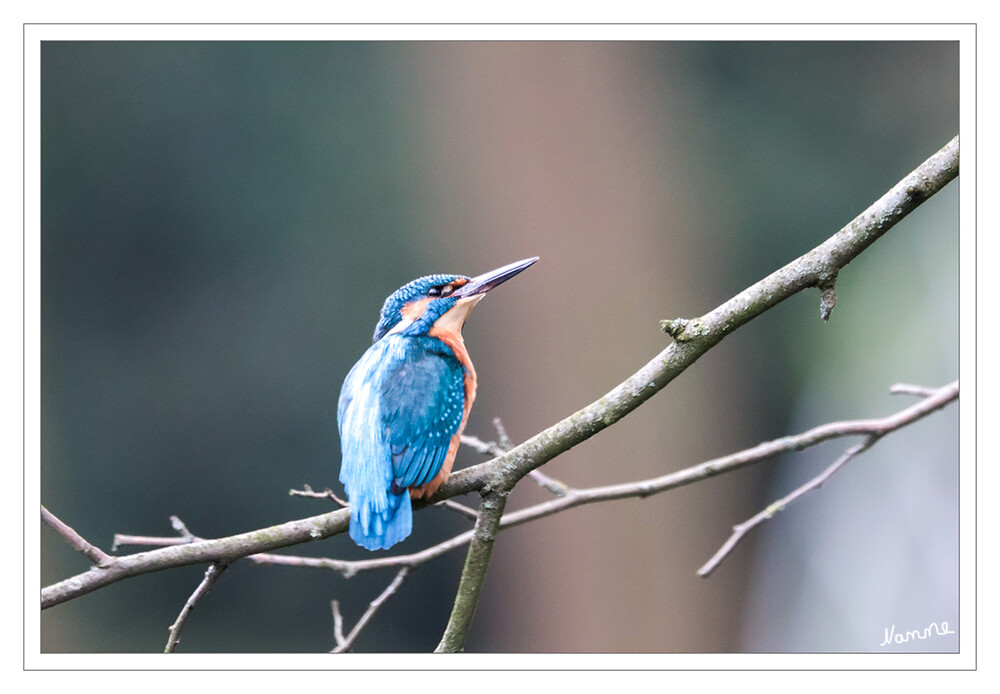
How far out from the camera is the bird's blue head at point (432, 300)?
6.99ft

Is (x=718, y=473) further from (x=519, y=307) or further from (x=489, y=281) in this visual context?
(x=519, y=307)

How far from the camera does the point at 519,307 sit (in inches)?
120

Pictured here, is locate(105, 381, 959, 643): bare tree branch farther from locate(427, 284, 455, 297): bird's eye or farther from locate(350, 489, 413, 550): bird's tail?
locate(427, 284, 455, 297): bird's eye

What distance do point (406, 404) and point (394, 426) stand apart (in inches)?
2.4

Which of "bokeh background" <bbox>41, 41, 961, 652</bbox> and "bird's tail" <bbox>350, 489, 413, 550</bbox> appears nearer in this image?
"bird's tail" <bbox>350, 489, 413, 550</bbox>

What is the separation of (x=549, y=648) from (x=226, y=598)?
2.94 feet

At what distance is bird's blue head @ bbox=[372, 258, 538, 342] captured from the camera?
6.99ft
